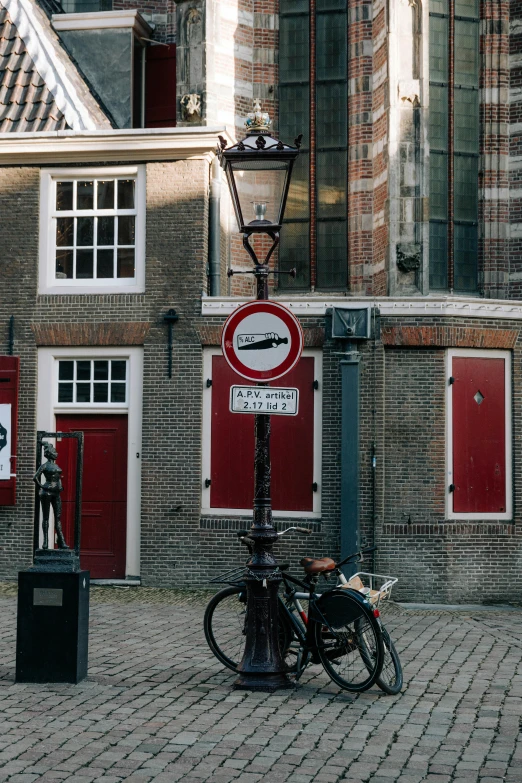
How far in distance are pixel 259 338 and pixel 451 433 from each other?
22.1ft

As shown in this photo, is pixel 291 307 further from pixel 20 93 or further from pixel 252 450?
pixel 20 93

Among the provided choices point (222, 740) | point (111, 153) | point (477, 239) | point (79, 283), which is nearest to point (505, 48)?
point (477, 239)

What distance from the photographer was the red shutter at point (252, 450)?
14922mm

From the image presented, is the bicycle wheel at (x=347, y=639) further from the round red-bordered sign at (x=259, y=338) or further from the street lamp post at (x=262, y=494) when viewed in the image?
the round red-bordered sign at (x=259, y=338)

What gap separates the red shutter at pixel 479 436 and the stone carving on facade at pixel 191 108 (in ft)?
19.1

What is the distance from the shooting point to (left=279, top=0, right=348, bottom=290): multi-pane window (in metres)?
17.9

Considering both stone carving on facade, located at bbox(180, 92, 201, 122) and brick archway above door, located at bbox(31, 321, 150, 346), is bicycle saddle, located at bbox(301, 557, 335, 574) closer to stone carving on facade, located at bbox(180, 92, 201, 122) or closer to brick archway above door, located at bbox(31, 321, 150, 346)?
brick archway above door, located at bbox(31, 321, 150, 346)

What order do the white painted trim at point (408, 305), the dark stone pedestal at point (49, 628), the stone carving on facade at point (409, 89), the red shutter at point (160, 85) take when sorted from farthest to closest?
the red shutter at point (160, 85) → the stone carving on facade at point (409, 89) → the white painted trim at point (408, 305) → the dark stone pedestal at point (49, 628)

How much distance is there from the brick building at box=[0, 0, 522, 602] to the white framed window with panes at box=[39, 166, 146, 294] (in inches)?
1.3

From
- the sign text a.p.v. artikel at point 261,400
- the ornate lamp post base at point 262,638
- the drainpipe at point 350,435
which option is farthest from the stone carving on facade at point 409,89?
the ornate lamp post base at point 262,638

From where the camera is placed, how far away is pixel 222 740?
6832 millimetres

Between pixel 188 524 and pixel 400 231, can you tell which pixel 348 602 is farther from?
pixel 400 231

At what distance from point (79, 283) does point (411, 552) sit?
602 cm

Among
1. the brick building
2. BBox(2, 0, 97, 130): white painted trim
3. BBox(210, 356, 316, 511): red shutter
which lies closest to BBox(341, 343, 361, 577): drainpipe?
the brick building
